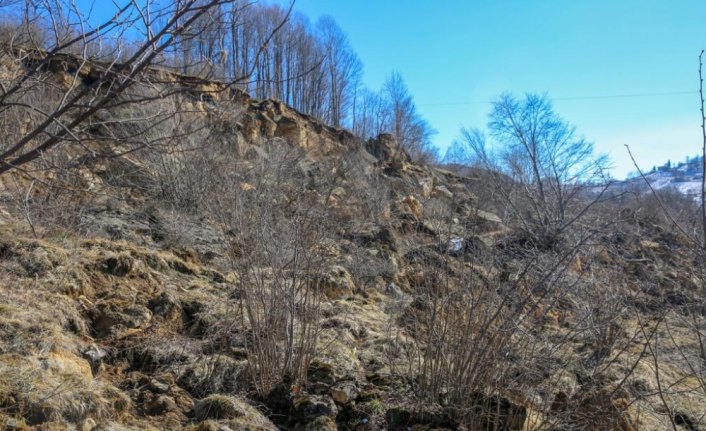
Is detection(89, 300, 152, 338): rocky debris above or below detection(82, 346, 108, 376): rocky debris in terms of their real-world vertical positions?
above

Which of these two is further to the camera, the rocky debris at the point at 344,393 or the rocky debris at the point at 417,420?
the rocky debris at the point at 344,393

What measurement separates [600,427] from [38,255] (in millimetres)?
5262

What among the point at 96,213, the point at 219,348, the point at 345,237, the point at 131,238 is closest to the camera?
the point at 219,348

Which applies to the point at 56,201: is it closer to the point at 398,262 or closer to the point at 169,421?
the point at 169,421

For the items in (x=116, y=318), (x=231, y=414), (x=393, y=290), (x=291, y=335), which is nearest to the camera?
(x=231, y=414)

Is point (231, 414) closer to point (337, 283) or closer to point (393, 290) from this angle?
point (337, 283)

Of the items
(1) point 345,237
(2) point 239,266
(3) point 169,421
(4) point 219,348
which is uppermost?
(1) point 345,237

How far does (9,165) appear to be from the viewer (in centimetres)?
188

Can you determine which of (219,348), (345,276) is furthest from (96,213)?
(219,348)

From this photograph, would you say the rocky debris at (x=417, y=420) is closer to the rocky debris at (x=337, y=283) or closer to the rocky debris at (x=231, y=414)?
the rocky debris at (x=231, y=414)

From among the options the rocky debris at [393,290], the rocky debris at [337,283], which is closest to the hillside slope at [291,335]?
the rocky debris at [337,283]

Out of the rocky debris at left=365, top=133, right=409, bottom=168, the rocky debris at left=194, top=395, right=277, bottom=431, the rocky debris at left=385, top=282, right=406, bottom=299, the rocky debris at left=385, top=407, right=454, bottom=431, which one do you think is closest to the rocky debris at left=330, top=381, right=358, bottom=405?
the rocky debris at left=385, top=407, right=454, bottom=431

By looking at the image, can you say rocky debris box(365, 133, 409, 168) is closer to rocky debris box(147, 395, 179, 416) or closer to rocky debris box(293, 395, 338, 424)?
rocky debris box(293, 395, 338, 424)

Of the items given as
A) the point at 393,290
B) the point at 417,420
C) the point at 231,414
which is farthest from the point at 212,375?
the point at 393,290
